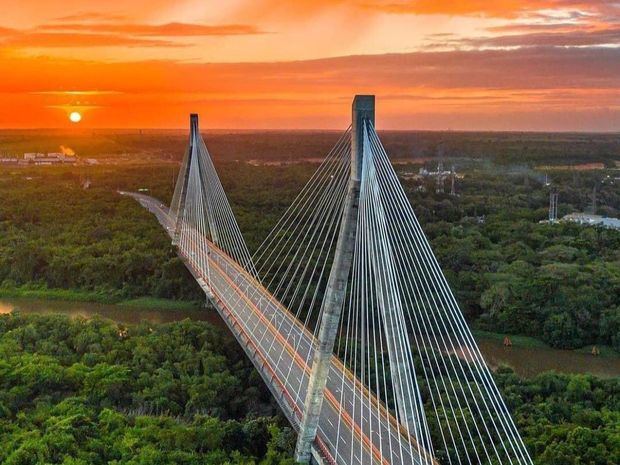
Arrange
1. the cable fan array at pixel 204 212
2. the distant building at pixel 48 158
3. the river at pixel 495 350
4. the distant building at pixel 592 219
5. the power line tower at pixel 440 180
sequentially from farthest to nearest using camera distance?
the distant building at pixel 48 158 < the power line tower at pixel 440 180 < the distant building at pixel 592 219 < the cable fan array at pixel 204 212 < the river at pixel 495 350

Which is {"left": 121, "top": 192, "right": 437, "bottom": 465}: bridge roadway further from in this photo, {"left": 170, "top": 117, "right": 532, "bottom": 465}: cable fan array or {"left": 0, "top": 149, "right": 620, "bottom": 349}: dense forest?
{"left": 0, "top": 149, "right": 620, "bottom": 349}: dense forest

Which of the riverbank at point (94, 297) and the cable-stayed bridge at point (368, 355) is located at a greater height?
the cable-stayed bridge at point (368, 355)

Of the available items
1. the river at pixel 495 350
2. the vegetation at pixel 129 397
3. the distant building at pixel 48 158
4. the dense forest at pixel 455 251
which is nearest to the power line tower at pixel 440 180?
the dense forest at pixel 455 251

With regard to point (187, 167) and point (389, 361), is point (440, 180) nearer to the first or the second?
point (187, 167)

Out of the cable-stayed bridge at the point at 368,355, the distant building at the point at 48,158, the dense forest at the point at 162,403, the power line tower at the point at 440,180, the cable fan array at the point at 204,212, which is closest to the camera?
the cable-stayed bridge at the point at 368,355

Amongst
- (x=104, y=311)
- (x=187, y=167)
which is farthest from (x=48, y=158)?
(x=104, y=311)

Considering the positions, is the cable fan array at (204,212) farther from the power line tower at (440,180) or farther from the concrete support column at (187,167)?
the power line tower at (440,180)
